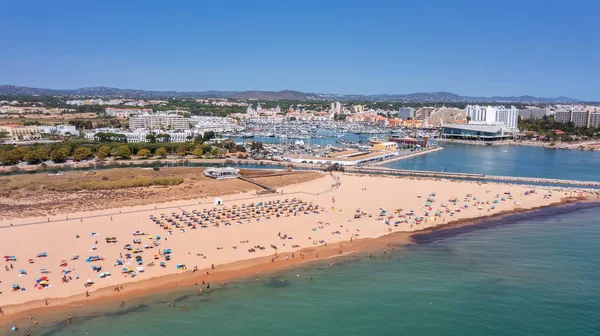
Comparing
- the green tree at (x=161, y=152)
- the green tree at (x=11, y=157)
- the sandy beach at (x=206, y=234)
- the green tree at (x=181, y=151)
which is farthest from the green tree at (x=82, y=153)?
the sandy beach at (x=206, y=234)

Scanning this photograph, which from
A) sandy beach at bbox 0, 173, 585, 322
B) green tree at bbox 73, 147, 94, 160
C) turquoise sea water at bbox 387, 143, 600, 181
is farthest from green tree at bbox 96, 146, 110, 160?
turquoise sea water at bbox 387, 143, 600, 181

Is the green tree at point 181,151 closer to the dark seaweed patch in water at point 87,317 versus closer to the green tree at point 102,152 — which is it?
the green tree at point 102,152

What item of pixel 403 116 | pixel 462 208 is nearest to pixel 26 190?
pixel 462 208

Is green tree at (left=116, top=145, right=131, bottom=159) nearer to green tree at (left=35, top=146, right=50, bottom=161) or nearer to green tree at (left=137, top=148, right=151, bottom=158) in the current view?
green tree at (left=137, top=148, right=151, bottom=158)

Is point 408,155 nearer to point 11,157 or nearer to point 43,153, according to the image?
point 43,153

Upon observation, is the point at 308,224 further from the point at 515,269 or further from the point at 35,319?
the point at 35,319


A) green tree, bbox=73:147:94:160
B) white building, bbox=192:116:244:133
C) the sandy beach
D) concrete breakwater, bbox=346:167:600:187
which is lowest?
the sandy beach

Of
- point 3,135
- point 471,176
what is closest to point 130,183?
point 471,176
